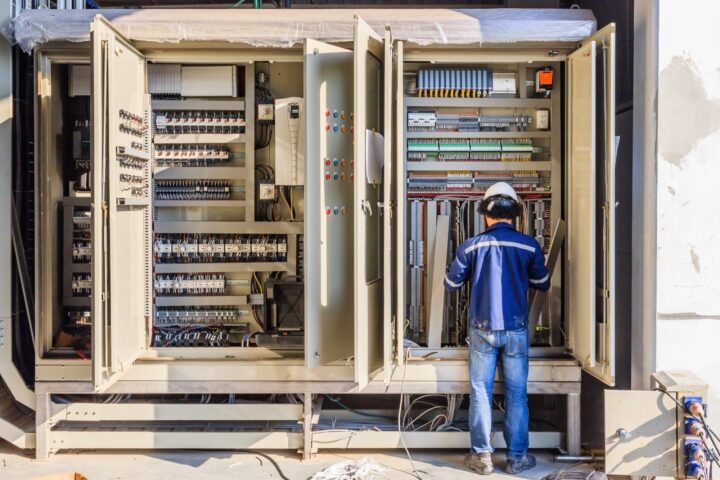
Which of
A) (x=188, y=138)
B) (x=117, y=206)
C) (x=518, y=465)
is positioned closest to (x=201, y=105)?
(x=188, y=138)

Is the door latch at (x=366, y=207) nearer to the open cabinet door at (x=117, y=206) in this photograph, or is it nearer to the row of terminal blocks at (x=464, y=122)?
the row of terminal blocks at (x=464, y=122)

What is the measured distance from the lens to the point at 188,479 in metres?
3.13

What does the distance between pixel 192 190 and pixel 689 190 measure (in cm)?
261

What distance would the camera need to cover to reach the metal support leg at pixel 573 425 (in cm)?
332

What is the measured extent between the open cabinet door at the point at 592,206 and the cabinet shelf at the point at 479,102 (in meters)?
0.22

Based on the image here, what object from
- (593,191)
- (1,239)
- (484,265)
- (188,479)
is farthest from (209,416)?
(593,191)

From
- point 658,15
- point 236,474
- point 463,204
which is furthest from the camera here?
point 463,204

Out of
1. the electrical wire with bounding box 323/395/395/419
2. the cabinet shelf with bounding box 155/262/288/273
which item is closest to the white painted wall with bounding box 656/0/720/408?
the electrical wire with bounding box 323/395/395/419

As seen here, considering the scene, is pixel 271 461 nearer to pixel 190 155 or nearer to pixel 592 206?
pixel 190 155

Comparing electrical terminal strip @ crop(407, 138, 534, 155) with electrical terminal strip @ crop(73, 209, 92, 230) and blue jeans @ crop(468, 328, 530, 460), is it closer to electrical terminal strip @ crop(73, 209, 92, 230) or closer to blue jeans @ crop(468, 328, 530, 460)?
blue jeans @ crop(468, 328, 530, 460)

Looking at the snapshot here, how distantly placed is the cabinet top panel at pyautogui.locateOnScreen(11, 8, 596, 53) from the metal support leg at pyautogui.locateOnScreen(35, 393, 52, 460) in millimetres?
1790

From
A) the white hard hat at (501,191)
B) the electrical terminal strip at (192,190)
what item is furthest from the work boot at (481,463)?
the electrical terminal strip at (192,190)

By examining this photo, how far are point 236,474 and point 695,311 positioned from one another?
2.34 meters

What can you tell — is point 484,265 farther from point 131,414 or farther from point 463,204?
point 131,414
